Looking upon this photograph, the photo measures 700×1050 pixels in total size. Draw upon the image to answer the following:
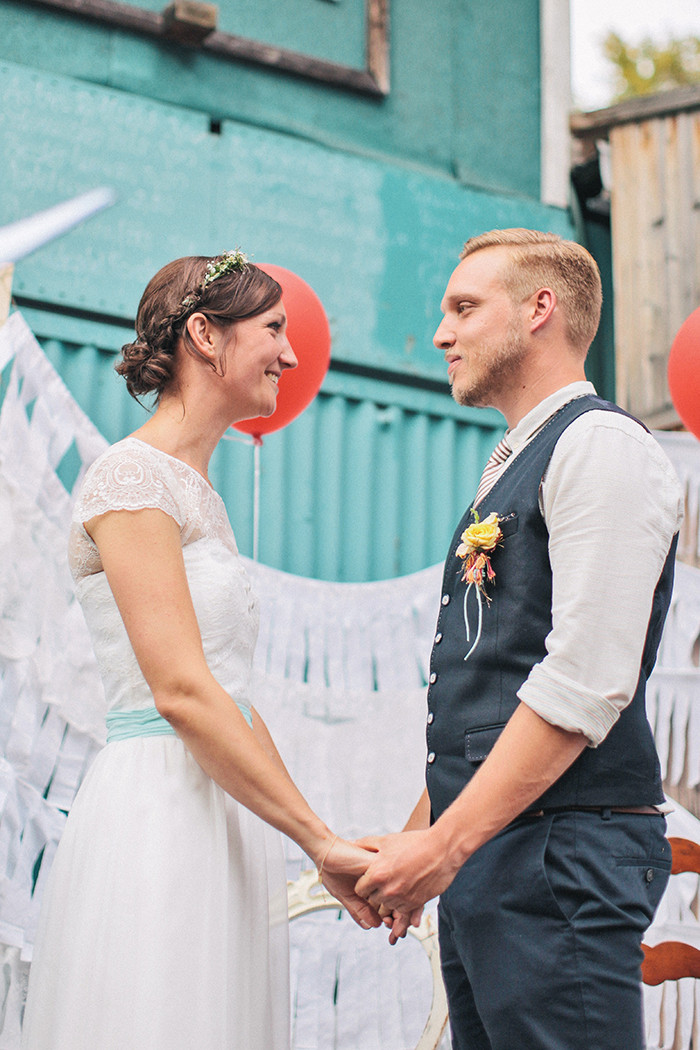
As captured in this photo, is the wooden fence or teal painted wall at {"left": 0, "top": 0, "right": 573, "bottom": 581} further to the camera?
the wooden fence

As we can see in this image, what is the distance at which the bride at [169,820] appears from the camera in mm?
1712

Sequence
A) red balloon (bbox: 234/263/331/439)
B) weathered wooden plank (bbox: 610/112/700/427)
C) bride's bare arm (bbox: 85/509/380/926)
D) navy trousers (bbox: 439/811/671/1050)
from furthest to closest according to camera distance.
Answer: weathered wooden plank (bbox: 610/112/700/427), red balloon (bbox: 234/263/331/439), bride's bare arm (bbox: 85/509/380/926), navy trousers (bbox: 439/811/671/1050)

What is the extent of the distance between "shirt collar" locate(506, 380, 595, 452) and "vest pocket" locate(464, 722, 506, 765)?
539 mm

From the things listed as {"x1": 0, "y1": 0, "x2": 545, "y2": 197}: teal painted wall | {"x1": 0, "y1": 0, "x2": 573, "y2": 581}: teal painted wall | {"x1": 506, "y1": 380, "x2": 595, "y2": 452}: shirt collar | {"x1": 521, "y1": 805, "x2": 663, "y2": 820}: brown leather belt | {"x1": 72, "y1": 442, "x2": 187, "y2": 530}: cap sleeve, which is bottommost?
{"x1": 521, "y1": 805, "x2": 663, "y2": 820}: brown leather belt

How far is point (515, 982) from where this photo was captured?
1600mm

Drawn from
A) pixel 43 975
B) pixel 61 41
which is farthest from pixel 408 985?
pixel 61 41

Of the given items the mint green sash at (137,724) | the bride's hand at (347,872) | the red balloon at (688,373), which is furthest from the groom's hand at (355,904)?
the red balloon at (688,373)

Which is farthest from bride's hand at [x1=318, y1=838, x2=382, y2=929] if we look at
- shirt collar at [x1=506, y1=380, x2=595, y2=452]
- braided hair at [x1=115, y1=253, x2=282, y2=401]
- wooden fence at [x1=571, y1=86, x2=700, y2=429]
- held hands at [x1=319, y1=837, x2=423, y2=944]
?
wooden fence at [x1=571, y1=86, x2=700, y2=429]

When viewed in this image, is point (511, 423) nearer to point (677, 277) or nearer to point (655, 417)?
point (655, 417)

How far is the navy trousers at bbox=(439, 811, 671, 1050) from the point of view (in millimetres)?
1553

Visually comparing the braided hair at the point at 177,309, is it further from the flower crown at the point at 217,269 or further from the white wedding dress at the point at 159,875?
the white wedding dress at the point at 159,875

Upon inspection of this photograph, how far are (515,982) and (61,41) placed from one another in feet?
13.3

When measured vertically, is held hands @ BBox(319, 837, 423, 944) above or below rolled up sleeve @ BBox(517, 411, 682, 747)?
below

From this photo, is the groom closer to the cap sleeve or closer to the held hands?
the held hands
